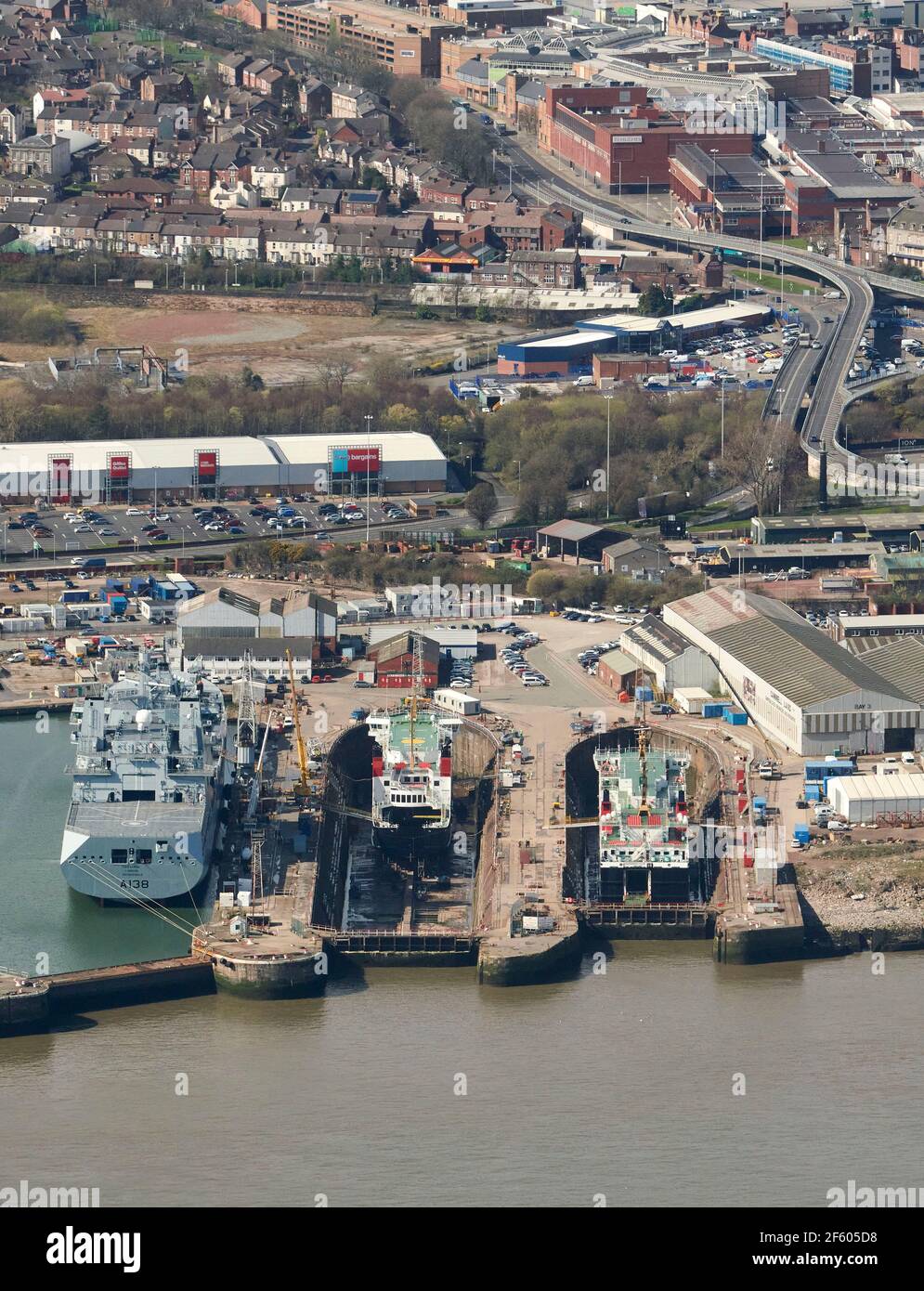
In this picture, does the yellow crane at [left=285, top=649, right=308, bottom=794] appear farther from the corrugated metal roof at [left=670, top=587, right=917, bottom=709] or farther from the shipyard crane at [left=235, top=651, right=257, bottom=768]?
the corrugated metal roof at [left=670, top=587, right=917, bottom=709]

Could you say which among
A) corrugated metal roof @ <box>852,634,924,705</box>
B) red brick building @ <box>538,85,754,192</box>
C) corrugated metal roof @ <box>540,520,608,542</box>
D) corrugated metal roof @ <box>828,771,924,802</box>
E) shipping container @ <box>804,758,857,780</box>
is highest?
red brick building @ <box>538,85,754,192</box>

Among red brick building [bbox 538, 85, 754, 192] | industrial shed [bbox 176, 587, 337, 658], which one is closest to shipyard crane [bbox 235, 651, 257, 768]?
industrial shed [bbox 176, 587, 337, 658]

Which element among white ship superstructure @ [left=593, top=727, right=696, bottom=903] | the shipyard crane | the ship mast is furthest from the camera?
the ship mast

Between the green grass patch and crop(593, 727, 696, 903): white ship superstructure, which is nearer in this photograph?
crop(593, 727, 696, 903): white ship superstructure

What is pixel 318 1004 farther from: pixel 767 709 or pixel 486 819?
pixel 767 709

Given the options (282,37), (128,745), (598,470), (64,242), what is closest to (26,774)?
(128,745)

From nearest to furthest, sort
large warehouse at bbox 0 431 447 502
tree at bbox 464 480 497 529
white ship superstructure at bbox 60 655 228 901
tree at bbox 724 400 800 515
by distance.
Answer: white ship superstructure at bbox 60 655 228 901, tree at bbox 464 480 497 529, tree at bbox 724 400 800 515, large warehouse at bbox 0 431 447 502
